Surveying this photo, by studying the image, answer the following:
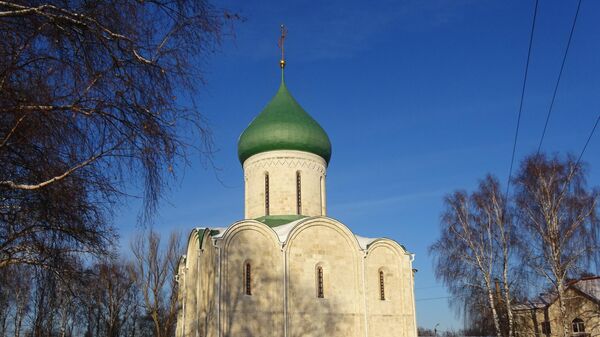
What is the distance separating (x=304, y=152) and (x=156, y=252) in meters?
8.32

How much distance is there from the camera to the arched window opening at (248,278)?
1411cm

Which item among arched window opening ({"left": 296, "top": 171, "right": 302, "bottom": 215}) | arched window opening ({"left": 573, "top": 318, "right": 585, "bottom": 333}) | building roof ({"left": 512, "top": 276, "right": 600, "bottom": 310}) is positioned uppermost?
arched window opening ({"left": 296, "top": 171, "right": 302, "bottom": 215})

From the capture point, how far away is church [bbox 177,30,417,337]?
13977mm

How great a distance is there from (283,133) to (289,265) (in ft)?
15.0

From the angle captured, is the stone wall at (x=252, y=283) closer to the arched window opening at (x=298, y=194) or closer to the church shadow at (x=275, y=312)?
the church shadow at (x=275, y=312)

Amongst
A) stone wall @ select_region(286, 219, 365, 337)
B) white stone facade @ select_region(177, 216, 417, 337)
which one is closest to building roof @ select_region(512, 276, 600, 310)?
white stone facade @ select_region(177, 216, 417, 337)

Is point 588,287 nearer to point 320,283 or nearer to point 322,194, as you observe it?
point 322,194

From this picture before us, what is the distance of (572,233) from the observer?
1389 cm

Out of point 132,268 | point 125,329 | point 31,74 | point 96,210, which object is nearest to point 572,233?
point 96,210

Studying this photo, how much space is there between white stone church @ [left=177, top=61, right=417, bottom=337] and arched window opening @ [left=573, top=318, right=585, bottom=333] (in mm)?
8129

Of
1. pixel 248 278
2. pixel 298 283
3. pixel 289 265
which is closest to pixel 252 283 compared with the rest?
pixel 248 278

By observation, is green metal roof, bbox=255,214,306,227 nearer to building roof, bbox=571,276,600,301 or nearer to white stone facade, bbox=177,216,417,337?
white stone facade, bbox=177,216,417,337

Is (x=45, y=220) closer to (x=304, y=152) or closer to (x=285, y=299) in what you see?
(x=285, y=299)

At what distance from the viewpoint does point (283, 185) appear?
1711 centimetres
